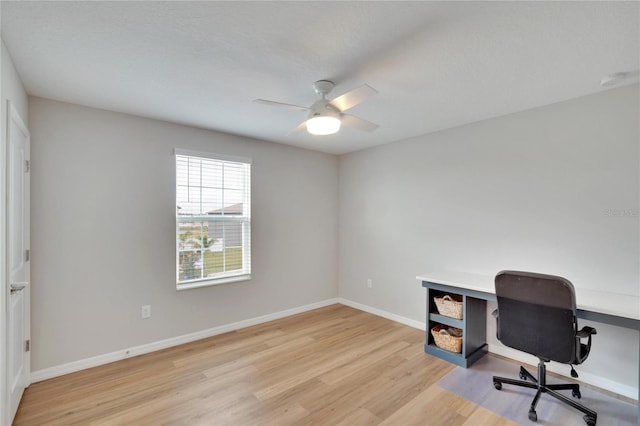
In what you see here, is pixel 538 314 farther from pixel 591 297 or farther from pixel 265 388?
pixel 265 388

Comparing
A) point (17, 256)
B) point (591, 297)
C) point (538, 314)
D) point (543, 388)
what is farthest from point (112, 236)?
point (591, 297)

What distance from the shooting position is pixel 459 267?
338 centimetres

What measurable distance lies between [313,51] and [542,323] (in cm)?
239

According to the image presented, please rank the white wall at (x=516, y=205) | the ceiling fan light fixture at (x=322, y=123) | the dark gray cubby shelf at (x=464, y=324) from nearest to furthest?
the ceiling fan light fixture at (x=322, y=123) → the white wall at (x=516, y=205) → the dark gray cubby shelf at (x=464, y=324)

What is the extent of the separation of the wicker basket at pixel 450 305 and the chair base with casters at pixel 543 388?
60cm

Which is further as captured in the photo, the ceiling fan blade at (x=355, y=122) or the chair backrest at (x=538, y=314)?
the ceiling fan blade at (x=355, y=122)

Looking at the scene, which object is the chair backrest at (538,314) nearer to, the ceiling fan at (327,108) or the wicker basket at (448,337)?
the wicker basket at (448,337)

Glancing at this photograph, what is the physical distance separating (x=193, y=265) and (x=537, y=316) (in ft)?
10.7

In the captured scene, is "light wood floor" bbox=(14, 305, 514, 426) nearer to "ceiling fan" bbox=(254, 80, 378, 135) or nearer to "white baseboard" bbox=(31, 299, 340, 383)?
"white baseboard" bbox=(31, 299, 340, 383)

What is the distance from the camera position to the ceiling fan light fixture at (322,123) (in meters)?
2.12

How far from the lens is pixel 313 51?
1.85 m

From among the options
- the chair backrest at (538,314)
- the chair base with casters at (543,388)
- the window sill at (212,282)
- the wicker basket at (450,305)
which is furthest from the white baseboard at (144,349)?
the chair backrest at (538,314)

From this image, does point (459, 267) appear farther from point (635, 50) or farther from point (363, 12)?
point (363, 12)

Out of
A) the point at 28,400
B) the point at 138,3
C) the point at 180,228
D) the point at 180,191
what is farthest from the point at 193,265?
the point at 138,3
